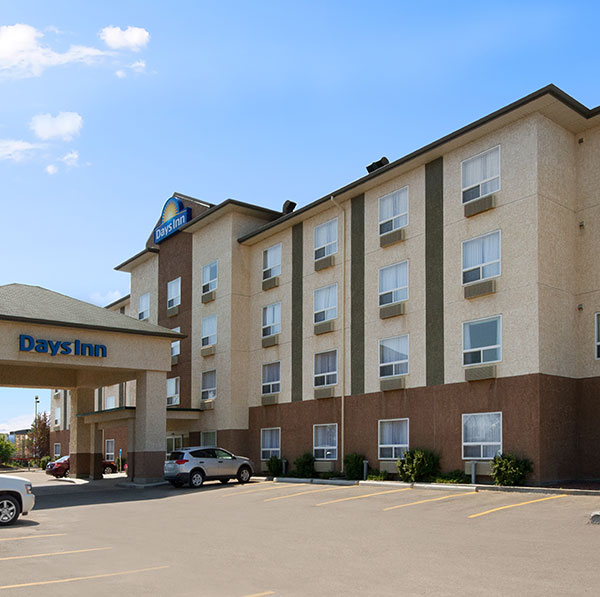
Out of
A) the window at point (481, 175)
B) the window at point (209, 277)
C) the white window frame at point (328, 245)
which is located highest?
the window at point (481, 175)

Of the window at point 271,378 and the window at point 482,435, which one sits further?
the window at point 271,378

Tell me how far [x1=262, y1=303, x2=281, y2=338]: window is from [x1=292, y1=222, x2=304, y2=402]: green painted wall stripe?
4.08ft

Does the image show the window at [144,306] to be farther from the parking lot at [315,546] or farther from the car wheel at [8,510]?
the car wheel at [8,510]

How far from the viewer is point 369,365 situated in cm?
2889

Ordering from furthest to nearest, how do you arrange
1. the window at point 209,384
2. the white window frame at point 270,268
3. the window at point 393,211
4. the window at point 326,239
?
the window at point 209,384, the white window frame at point 270,268, the window at point 326,239, the window at point 393,211

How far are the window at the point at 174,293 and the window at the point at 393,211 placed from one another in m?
15.3

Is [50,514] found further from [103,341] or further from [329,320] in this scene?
[329,320]

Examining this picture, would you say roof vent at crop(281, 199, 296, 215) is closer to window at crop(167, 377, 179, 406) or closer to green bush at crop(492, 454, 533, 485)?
window at crop(167, 377, 179, 406)

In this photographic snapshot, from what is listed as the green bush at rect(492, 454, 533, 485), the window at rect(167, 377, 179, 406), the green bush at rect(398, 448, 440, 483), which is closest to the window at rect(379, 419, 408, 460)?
the green bush at rect(398, 448, 440, 483)

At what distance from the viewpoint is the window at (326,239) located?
3178 centimetres

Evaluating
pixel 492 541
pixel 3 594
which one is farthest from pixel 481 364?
pixel 3 594

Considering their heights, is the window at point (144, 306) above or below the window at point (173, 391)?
above

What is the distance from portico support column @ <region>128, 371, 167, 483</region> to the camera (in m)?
30.3

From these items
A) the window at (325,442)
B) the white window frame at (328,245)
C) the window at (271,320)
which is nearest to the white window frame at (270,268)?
the window at (271,320)
